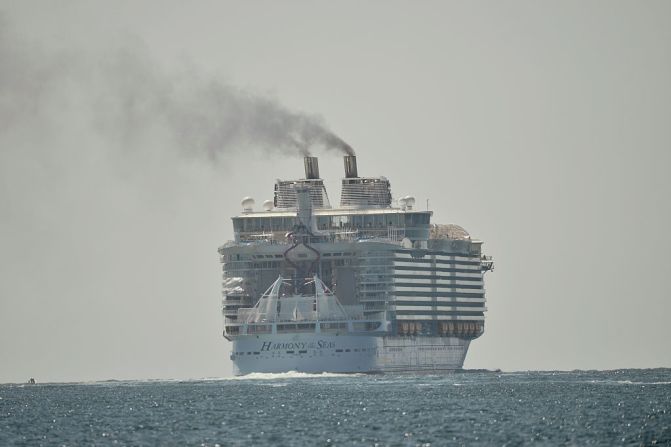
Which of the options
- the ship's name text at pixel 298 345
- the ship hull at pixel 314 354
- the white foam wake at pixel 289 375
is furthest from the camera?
the ship's name text at pixel 298 345

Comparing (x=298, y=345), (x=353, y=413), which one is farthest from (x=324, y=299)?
(x=353, y=413)

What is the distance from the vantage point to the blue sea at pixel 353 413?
10731 cm

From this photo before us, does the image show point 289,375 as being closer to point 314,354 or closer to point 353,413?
point 314,354

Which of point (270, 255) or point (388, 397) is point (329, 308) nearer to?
point (270, 255)

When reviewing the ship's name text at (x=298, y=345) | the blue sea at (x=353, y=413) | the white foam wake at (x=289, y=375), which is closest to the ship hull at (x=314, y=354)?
the ship's name text at (x=298, y=345)

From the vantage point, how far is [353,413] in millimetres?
126688

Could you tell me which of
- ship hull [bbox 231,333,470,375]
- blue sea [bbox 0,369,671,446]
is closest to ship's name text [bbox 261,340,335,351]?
ship hull [bbox 231,333,470,375]

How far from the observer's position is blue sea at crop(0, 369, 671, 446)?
107312 millimetres

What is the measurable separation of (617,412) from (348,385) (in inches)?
1815

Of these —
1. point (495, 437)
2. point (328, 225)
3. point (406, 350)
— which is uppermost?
point (328, 225)

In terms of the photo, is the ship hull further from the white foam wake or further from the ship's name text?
the white foam wake

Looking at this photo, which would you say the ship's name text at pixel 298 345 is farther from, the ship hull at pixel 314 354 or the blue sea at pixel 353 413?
the blue sea at pixel 353 413

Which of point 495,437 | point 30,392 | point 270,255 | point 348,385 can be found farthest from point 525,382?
point 495,437

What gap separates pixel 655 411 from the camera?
124000 mm
